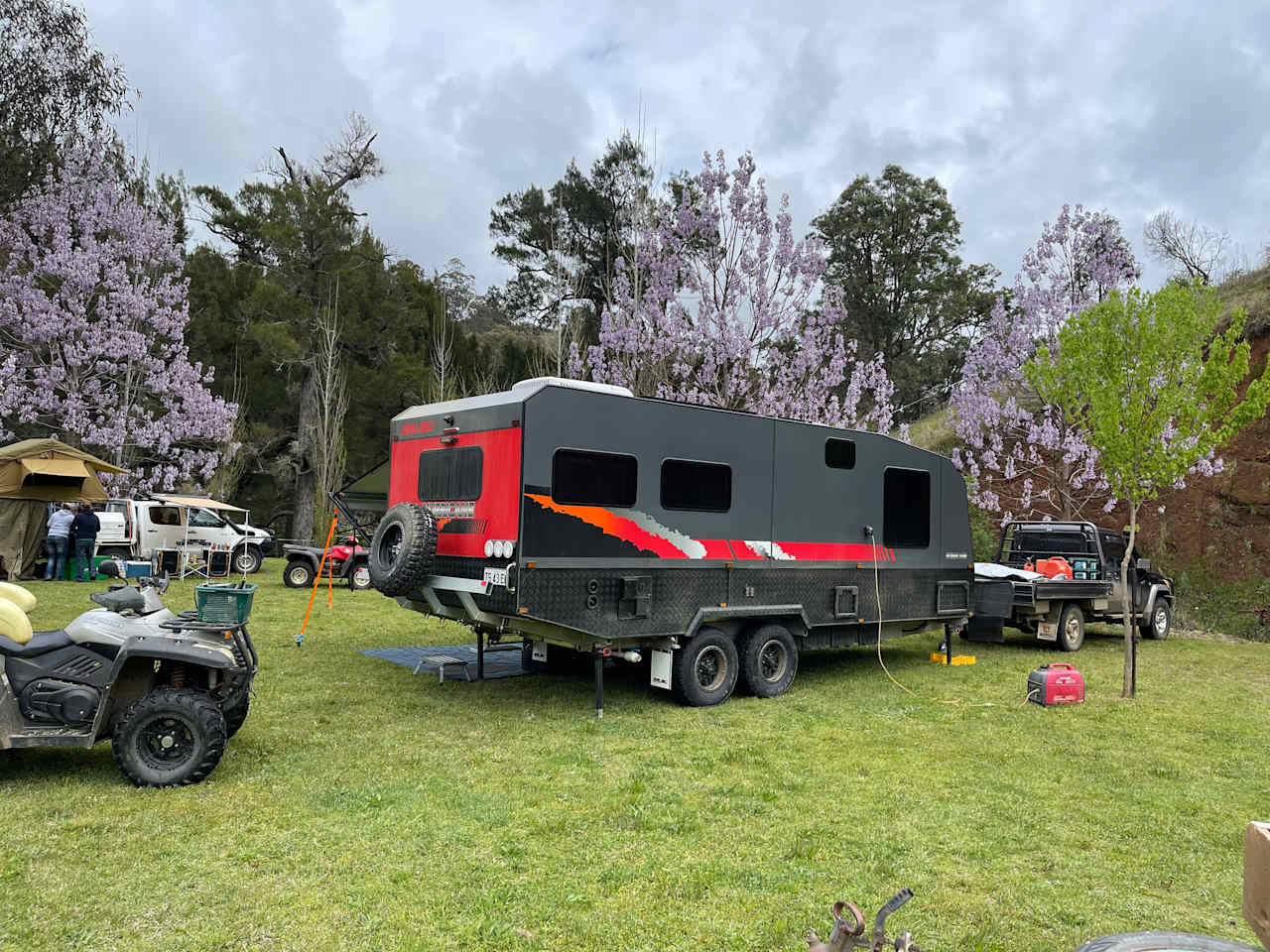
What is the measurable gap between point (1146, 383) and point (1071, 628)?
5225 millimetres

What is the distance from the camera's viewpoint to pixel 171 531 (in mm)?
19625

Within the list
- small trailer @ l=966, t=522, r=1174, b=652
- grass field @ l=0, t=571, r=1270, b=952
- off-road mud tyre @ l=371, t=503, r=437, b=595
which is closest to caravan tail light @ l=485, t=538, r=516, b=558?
off-road mud tyre @ l=371, t=503, r=437, b=595

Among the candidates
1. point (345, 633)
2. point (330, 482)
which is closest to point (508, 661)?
point (345, 633)

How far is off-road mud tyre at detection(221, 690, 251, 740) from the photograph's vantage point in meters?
6.21

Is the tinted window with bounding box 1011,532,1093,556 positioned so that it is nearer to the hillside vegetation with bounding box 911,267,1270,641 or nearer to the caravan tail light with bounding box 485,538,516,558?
the hillside vegetation with bounding box 911,267,1270,641

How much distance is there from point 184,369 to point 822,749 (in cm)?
2188

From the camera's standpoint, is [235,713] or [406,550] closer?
[235,713]

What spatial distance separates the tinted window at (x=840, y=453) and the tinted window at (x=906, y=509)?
2.28ft

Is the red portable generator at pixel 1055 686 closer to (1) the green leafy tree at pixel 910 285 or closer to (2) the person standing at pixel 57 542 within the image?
(2) the person standing at pixel 57 542

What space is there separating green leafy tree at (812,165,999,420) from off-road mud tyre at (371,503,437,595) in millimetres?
27503

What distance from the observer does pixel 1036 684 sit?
9070 millimetres

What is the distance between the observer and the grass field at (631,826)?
390cm

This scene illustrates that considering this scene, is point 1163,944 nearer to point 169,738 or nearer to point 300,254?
point 169,738

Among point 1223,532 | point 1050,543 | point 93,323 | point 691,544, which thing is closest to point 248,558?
point 93,323
